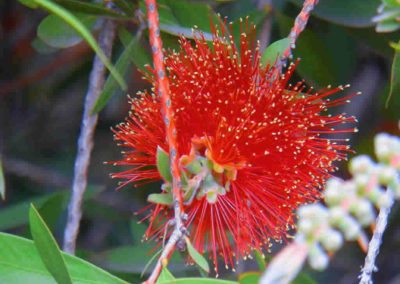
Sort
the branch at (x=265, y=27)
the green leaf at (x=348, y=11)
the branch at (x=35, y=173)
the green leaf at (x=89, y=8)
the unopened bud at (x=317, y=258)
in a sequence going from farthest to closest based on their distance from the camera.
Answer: the branch at (x=35, y=173) < the branch at (x=265, y=27) < the green leaf at (x=348, y=11) < the green leaf at (x=89, y=8) < the unopened bud at (x=317, y=258)

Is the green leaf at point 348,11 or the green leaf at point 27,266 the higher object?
the green leaf at point 348,11

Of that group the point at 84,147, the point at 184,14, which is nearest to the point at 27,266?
the point at 84,147

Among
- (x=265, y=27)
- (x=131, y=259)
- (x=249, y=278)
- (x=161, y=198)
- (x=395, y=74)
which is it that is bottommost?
(x=131, y=259)

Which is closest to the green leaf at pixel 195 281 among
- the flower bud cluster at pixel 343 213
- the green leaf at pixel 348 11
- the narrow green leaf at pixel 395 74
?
the flower bud cluster at pixel 343 213

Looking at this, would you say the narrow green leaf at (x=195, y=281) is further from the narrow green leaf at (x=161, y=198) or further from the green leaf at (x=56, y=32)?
the green leaf at (x=56, y=32)

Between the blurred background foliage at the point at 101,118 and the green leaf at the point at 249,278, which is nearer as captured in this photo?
the green leaf at the point at 249,278

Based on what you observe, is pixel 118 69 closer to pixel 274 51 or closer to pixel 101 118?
pixel 274 51
